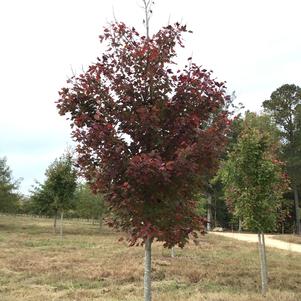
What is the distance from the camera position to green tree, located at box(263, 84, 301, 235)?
149 ft

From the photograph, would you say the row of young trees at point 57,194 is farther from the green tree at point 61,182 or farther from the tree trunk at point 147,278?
the tree trunk at point 147,278

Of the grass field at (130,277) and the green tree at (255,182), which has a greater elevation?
the green tree at (255,182)

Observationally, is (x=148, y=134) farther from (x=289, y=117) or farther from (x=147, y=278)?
(x=289, y=117)

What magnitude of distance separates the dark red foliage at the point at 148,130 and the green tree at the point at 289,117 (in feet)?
132

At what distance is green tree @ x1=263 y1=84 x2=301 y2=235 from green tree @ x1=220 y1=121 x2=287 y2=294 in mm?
34346

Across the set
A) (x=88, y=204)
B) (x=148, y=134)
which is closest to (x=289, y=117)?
(x=88, y=204)

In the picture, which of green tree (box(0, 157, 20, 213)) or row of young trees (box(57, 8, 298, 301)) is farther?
green tree (box(0, 157, 20, 213))

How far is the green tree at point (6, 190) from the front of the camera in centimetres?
4050

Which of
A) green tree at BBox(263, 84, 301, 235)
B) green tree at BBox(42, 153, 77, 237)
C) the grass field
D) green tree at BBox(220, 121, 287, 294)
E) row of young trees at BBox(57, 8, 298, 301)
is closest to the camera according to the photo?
row of young trees at BBox(57, 8, 298, 301)

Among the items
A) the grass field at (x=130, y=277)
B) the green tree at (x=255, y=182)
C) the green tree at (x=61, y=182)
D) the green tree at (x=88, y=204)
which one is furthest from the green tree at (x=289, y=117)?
the green tree at (x=255, y=182)

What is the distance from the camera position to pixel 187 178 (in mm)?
6137

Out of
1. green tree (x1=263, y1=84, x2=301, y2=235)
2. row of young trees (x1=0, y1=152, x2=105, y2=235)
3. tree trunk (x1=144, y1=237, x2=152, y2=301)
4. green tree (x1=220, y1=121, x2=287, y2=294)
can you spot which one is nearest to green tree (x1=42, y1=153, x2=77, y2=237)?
row of young trees (x1=0, y1=152, x2=105, y2=235)

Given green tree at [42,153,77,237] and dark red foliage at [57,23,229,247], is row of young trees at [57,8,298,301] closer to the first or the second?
dark red foliage at [57,23,229,247]

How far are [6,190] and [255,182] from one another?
33.1 m
